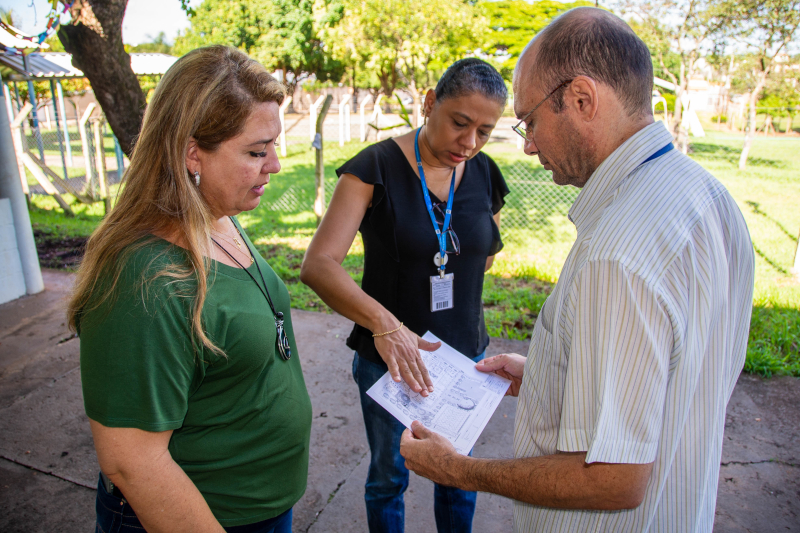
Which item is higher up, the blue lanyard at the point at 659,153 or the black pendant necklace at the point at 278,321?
the blue lanyard at the point at 659,153

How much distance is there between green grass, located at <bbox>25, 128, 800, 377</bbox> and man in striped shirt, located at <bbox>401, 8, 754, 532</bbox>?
11.6 feet

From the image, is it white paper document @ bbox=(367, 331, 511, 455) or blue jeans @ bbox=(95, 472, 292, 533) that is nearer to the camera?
blue jeans @ bbox=(95, 472, 292, 533)

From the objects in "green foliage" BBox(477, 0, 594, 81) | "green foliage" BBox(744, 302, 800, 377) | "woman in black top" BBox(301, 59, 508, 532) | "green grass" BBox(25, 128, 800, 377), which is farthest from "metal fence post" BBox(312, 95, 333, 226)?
"green foliage" BBox(477, 0, 594, 81)

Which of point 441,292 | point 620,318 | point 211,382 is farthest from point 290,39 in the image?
point 620,318

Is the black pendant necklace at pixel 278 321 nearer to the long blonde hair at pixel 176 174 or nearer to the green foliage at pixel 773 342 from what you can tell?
the long blonde hair at pixel 176 174

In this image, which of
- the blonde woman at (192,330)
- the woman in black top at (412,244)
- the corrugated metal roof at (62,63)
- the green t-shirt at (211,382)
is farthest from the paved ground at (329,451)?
the corrugated metal roof at (62,63)

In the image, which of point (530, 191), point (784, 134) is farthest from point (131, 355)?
point (784, 134)

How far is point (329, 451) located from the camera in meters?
3.21

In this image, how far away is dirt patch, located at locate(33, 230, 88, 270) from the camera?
668cm

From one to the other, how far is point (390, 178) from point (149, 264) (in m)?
1.05

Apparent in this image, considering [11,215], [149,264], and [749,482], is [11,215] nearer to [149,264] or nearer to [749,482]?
[149,264]

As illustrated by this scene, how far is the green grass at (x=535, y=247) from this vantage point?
470 centimetres

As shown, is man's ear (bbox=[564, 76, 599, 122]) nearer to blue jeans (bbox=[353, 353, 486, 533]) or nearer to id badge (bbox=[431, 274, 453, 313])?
id badge (bbox=[431, 274, 453, 313])

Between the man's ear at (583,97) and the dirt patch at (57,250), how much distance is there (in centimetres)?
663
